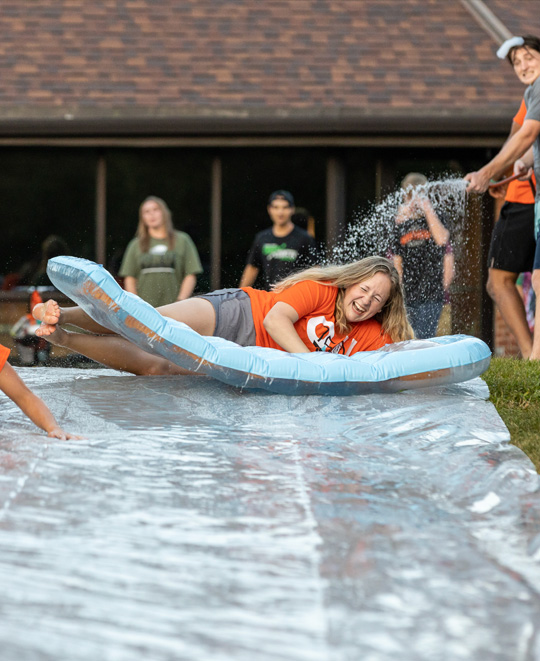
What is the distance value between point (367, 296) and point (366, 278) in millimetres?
107

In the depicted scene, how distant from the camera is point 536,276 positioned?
5.33 metres

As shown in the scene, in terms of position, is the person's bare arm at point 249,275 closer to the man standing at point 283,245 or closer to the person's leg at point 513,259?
the man standing at point 283,245

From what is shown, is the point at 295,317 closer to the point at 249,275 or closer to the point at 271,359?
the point at 271,359

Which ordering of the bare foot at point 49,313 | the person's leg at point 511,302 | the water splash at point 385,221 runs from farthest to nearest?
the water splash at point 385,221
the person's leg at point 511,302
the bare foot at point 49,313

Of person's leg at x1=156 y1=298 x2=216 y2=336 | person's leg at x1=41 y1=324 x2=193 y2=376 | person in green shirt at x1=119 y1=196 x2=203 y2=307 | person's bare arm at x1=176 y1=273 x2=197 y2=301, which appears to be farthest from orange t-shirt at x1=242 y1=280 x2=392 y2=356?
person in green shirt at x1=119 y1=196 x2=203 y2=307

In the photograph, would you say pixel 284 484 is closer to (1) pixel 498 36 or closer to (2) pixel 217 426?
(2) pixel 217 426

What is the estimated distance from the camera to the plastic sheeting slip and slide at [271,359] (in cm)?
408

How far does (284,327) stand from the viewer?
4.52 m

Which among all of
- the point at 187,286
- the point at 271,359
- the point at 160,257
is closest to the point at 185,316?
the point at 271,359

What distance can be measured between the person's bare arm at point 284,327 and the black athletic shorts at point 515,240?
1782 millimetres

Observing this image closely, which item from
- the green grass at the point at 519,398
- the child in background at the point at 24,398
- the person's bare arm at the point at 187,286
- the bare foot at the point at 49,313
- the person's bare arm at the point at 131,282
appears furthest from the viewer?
the person's bare arm at the point at 131,282

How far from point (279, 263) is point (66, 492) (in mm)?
4875

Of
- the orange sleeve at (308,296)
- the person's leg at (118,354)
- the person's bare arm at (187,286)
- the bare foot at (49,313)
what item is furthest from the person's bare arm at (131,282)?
the bare foot at (49,313)

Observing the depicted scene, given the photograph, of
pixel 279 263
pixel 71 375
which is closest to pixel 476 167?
pixel 279 263
